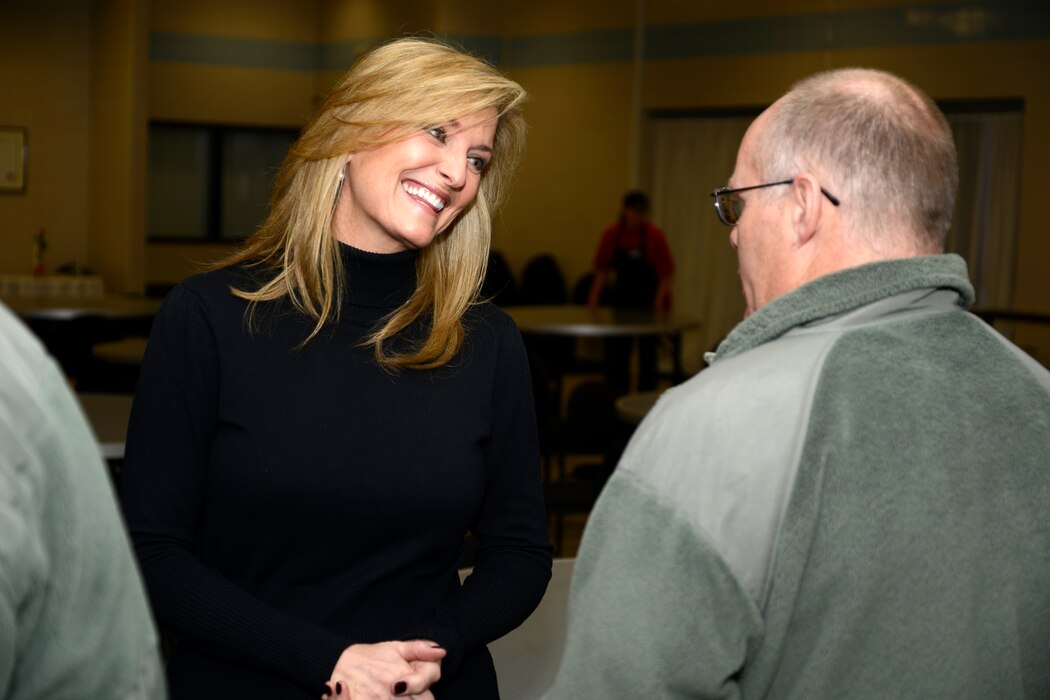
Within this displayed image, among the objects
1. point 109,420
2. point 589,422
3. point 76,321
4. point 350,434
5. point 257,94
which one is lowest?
point 589,422

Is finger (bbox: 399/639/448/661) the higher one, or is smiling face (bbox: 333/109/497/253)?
smiling face (bbox: 333/109/497/253)

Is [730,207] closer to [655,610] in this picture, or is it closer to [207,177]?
[655,610]

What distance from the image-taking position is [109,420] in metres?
3.61

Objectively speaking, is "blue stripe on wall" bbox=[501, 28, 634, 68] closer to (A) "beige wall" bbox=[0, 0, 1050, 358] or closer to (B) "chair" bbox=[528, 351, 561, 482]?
(A) "beige wall" bbox=[0, 0, 1050, 358]

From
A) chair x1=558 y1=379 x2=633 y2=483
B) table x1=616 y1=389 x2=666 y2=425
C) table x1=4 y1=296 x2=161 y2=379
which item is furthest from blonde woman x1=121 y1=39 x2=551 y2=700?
table x1=4 y1=296 x2=161 y2=379

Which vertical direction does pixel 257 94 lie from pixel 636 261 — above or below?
above

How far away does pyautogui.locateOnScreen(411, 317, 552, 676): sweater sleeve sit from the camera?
6.11ft

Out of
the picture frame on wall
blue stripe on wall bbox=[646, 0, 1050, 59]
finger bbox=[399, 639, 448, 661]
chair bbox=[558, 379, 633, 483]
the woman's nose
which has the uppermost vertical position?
blue stripe on wall bbox=[646, 0, 1050, 59]

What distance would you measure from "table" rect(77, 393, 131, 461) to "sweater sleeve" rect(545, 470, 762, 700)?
1914 mm

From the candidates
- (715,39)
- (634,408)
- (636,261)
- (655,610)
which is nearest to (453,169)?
(655,610)

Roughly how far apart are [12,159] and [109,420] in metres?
11.5

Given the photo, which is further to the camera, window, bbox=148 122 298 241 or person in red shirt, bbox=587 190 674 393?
window, bbox=148 122 298 241

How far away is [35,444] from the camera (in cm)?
69

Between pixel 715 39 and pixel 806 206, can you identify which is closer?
pixel 806 206
